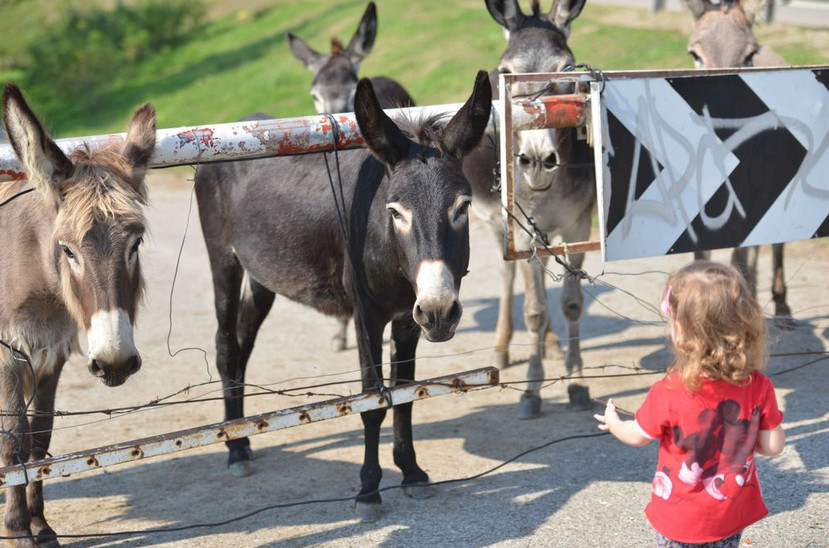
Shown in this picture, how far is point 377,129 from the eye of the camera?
4227mm

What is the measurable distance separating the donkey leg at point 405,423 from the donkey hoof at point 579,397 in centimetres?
152

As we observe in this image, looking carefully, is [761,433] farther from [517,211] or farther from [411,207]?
[517,211]

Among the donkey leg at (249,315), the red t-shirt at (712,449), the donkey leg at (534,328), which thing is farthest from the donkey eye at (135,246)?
the donkey leg at (534,328)

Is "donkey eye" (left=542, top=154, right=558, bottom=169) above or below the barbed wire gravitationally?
above

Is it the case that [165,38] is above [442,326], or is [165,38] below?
above

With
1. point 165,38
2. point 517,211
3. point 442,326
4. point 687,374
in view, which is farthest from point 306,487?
point 165,38

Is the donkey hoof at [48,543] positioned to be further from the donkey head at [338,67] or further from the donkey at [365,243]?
the donkey head at [338,67]

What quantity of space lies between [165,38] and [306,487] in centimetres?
3281

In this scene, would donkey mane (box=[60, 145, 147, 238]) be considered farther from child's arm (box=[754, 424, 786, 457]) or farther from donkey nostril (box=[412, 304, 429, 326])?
child's arm (box=[754, 424, 786, 457])

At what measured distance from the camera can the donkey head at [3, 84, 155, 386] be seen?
3.61 meters

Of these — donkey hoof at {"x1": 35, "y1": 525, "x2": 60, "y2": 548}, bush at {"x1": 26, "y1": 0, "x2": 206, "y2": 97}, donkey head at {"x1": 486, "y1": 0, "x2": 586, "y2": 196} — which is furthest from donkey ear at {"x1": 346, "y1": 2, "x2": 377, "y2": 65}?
bush at {"x1": 26, "y1": 0, "x2": 206, "y2": 97}

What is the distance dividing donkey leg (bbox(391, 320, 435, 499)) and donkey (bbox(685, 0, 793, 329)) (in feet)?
8.68

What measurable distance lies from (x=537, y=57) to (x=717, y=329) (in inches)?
138

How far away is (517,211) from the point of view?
6230 mm
